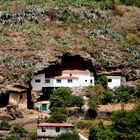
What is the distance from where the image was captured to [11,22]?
319ft

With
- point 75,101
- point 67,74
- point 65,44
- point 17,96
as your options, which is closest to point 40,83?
point 67,74

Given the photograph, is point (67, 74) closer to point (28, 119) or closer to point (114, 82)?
point (114, 82)

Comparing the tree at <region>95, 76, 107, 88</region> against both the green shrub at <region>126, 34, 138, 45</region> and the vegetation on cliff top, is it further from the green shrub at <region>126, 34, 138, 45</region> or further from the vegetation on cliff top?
the green shrub at <region>126, 34, 138, 45</region>

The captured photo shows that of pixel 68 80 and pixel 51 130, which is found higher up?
pixel 68 80

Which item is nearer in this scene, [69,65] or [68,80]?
[68,80]

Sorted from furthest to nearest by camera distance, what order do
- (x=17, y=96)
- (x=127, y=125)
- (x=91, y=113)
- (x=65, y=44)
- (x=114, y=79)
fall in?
(x=114, y=79) < (x=65, y=44) < (x=17, y=96) < (x=91, y=113) < (x=127, y=125)

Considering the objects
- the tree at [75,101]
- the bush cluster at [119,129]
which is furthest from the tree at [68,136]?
the tree at [75,101]

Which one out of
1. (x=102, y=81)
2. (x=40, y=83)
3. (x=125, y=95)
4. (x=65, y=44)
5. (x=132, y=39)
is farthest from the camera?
(x=132, y=39)

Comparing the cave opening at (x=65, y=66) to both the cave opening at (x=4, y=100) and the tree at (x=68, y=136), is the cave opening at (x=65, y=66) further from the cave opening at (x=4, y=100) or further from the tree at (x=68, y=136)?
the tree at (x=68, y=136)

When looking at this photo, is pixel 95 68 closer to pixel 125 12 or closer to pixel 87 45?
pixel 87 45

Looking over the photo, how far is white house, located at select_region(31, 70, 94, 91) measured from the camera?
93500 mm

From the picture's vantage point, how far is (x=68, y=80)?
94.4 m

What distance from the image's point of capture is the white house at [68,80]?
93.5 meters

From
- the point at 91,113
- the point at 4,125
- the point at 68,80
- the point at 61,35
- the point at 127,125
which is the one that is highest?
the point at 61,35
